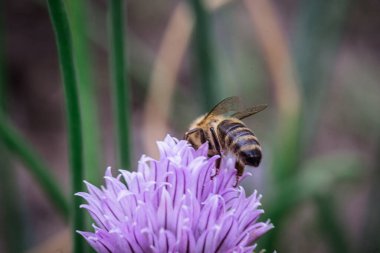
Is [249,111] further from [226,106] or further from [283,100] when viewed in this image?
[283,100]

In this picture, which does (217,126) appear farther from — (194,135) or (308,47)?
(308,47)

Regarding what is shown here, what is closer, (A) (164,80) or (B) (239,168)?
(B) (239,168)

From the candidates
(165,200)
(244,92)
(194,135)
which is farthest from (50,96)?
(165,200)

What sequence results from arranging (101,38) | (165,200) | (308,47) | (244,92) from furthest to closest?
(101,38) → (244,92) → (308,47) → (165,200)

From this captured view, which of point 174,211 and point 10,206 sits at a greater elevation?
point 10,206

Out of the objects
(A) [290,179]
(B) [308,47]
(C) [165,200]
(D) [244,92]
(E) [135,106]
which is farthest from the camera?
(E) [135,106]

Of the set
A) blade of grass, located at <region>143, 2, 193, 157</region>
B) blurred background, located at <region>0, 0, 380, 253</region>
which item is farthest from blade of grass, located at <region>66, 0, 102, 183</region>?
blade of grass, located at <region>143, 2, 193, 157</region>

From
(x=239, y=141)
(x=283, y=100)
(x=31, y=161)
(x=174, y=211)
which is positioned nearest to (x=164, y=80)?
(x=283, y=100)
